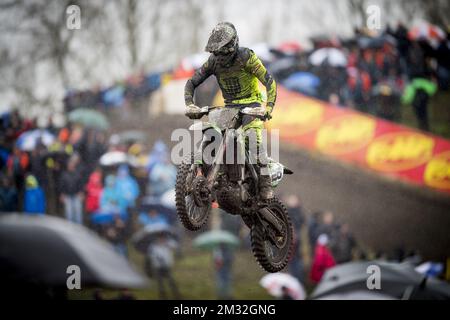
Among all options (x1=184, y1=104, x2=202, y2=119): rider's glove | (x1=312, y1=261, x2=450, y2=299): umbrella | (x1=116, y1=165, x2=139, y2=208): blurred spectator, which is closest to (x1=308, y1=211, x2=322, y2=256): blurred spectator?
(x1=312, y1=261, x2=450, y2=299): umbrella

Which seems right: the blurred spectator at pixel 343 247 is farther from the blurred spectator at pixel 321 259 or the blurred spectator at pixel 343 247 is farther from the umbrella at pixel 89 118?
the umbrella at pixel 89 118

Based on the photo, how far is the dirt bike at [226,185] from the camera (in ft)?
33.6

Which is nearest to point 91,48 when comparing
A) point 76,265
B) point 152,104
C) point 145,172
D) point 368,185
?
point 152,104

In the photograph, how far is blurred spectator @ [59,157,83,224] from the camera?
2486cm

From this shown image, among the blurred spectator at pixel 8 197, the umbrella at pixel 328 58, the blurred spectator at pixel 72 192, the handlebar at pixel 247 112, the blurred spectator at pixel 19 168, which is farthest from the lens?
the blurred spectator at pixel 19 168

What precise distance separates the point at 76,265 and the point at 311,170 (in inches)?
700

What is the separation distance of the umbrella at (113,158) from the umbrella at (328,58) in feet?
21.5

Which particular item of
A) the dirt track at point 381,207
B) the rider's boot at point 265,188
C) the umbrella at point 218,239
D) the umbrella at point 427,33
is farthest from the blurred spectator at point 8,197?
the rider's boot at point 265,188

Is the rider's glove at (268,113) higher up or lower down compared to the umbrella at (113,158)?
higher up

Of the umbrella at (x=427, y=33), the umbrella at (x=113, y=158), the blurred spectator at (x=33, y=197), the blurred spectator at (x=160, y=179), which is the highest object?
the umbrella at (x=427, y=33)

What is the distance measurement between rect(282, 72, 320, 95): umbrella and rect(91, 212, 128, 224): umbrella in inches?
248

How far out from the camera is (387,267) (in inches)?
861

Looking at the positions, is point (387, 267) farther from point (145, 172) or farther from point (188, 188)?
point (188, 188)

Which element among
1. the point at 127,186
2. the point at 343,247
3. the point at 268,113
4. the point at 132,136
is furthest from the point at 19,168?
the point at 268,113
